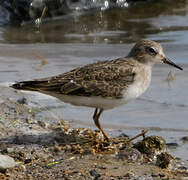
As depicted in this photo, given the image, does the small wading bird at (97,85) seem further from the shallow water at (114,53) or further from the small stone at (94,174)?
the small stone at (94,174)

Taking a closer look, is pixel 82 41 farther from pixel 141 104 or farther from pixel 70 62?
pixel 141 104

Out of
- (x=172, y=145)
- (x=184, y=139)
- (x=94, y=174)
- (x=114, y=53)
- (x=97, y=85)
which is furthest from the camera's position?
(x=114, y=53)

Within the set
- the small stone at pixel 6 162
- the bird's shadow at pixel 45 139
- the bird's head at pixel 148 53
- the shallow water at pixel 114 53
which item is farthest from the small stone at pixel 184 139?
the small stone at pixel 6 162

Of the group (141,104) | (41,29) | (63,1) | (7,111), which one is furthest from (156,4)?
(7,111)

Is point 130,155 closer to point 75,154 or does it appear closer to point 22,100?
point 75,154

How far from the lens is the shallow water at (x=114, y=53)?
23.2 ft

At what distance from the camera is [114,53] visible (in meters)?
10.4

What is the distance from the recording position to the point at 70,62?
969 centimetres

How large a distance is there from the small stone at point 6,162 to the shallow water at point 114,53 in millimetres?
1938

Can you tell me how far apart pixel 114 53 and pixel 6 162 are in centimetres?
595

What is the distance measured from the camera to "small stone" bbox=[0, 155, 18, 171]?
4.69 metres

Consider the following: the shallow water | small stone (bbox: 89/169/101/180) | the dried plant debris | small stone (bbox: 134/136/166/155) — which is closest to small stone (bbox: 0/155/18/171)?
the dried plant debris

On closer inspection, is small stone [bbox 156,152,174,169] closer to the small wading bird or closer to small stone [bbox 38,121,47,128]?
the small wading bird

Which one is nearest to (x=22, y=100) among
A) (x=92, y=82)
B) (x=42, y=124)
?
(x=42, y=124)
